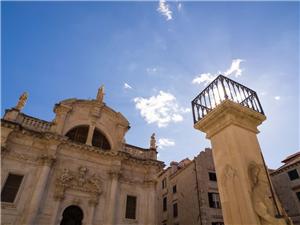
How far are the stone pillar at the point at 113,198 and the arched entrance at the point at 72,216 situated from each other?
2131 mm

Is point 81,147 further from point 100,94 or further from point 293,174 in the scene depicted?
point 293,174

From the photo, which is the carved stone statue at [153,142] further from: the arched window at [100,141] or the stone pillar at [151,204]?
the arched window at [100,141]

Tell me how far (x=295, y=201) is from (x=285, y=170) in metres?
3.64

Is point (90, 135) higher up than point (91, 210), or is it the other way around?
point (90, 135)

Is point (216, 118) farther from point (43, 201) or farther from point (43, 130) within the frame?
point (43, 130)

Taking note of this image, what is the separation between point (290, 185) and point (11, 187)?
29156 millimetres

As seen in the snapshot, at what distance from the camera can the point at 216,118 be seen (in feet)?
16.6

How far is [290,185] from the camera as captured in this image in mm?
26047

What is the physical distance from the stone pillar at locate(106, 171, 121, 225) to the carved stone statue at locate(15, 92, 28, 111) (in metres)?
9.39

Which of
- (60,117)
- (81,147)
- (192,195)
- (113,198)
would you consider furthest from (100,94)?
(192,195)

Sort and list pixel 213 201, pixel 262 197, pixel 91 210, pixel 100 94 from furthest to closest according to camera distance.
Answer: pixel 213 201
pixel 100 94
pixel 91 210
pixel 262 197

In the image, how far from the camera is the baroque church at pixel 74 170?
15180mm

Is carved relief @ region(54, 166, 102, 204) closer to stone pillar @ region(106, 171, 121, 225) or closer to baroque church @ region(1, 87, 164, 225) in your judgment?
baroque church @ region(1, 87, 164, 225)

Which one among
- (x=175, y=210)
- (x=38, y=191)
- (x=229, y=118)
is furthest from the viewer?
(x=175, y=210)
